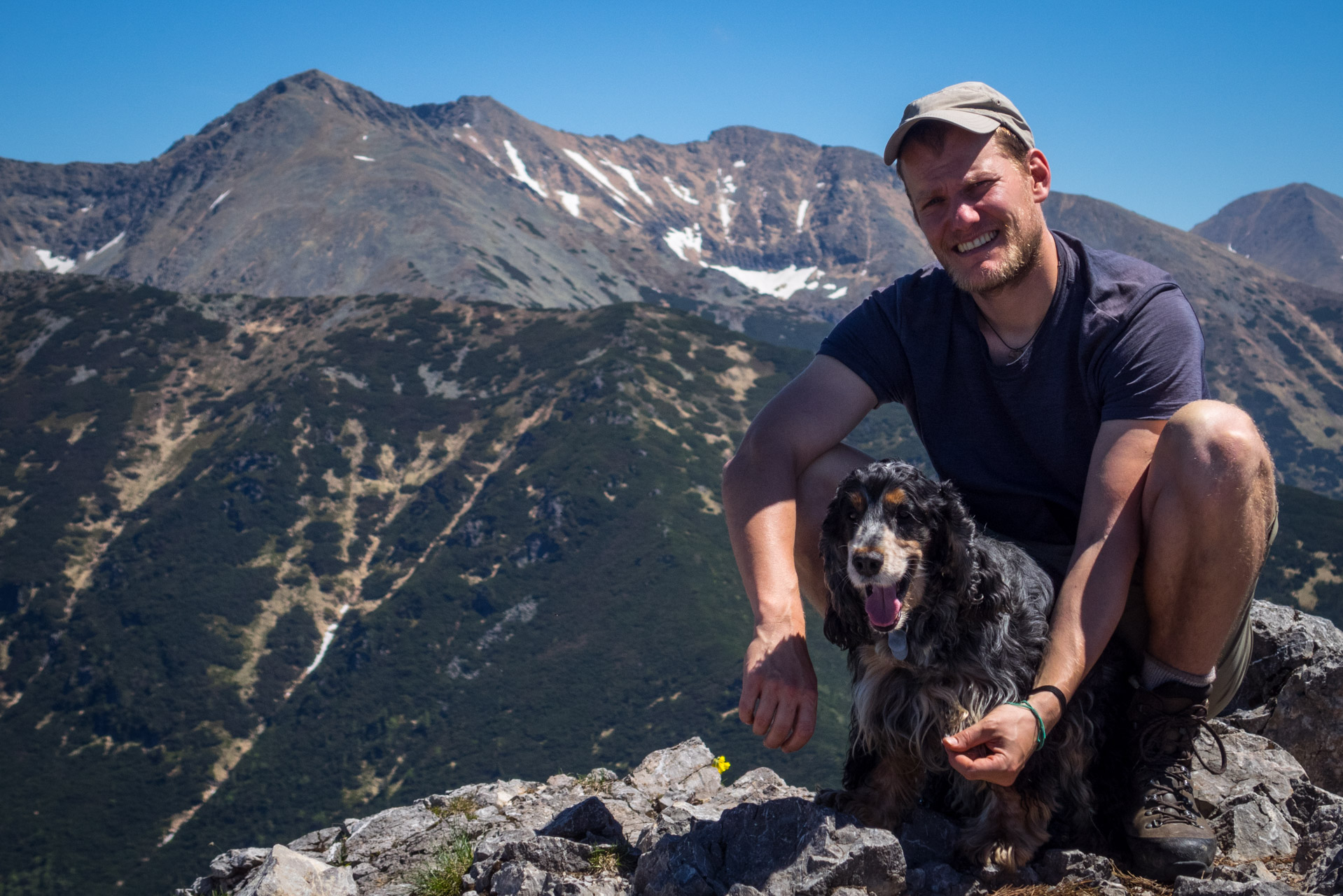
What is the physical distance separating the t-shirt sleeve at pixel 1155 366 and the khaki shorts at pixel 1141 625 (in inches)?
27.4

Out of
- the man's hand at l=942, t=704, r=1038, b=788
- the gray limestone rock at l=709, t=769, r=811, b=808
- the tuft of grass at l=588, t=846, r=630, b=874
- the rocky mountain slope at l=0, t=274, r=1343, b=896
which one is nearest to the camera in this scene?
the man's hand at l=942, t=704, r=1038, b=788

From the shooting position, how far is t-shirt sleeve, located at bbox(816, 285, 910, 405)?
5359mm

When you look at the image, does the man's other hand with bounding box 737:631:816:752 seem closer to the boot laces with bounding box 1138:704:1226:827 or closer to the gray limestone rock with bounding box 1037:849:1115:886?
the gray limestone rock with bounding box 1037:849:1115:886

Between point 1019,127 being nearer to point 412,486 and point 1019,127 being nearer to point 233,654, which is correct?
point 233,654

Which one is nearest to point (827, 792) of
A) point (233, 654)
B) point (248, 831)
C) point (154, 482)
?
point (248, 831)

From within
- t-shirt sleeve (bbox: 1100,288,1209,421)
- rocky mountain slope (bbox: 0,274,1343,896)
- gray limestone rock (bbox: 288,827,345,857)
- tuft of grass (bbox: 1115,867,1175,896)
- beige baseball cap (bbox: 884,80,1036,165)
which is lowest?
rocky mountain slope (bbox: 0,274,1343,896)

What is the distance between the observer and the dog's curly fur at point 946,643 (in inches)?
166

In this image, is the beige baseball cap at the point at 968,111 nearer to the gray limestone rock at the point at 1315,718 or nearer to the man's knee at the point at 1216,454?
the man's knee at the point at 1216,454

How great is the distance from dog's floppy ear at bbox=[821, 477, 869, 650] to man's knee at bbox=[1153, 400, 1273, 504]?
1.41 m

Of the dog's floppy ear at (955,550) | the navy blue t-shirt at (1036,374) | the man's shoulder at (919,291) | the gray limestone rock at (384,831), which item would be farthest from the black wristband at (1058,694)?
the gray limestone rock at (384,831)

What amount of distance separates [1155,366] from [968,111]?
1.48 metres

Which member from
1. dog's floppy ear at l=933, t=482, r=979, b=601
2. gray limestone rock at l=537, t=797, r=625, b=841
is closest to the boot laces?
dog's floppy ear at l=933, t=482, r=979, b=601

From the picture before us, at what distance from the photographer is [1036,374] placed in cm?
488

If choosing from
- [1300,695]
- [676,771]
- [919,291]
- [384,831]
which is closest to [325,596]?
[384,831]
